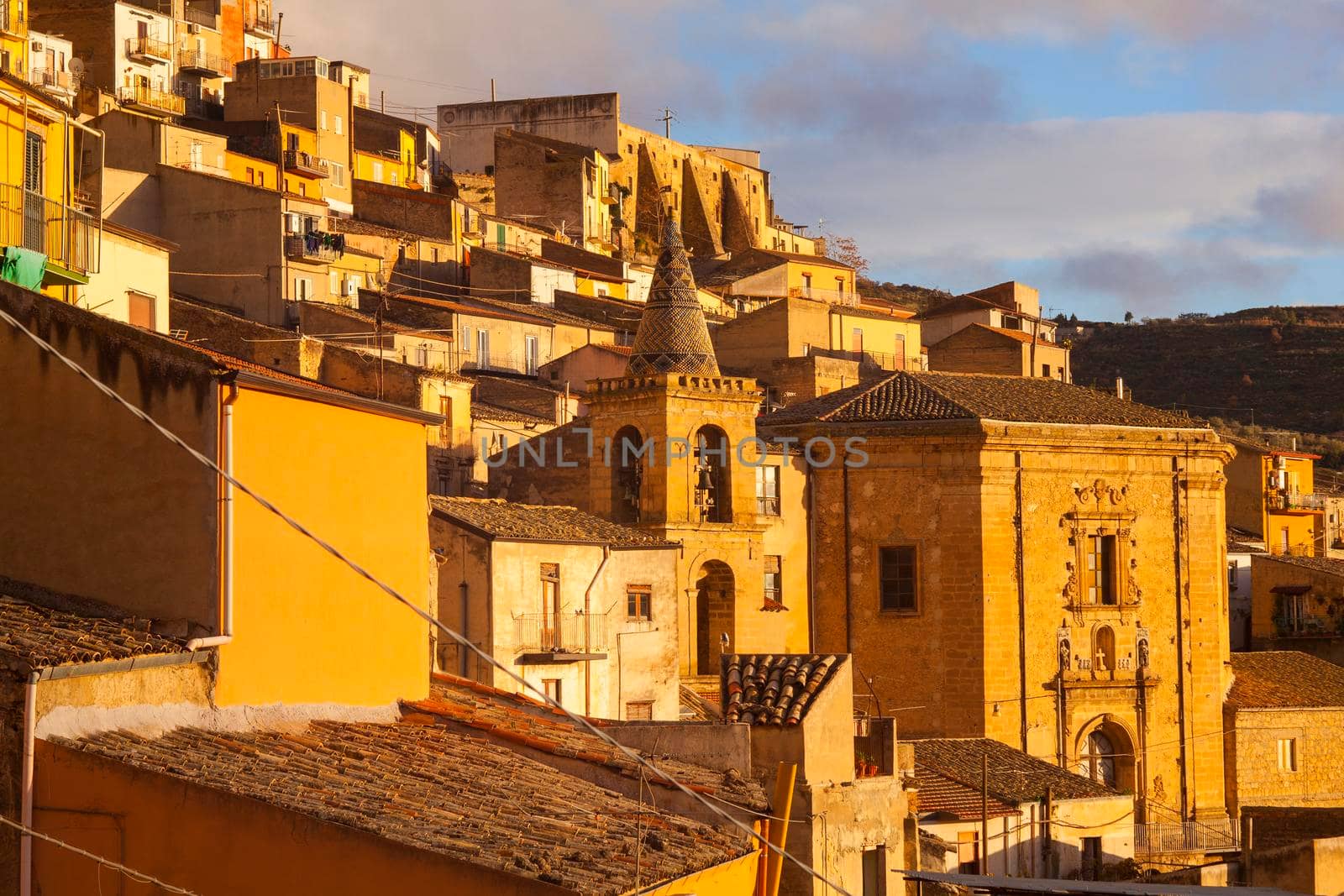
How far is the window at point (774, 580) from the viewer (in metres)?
42.0

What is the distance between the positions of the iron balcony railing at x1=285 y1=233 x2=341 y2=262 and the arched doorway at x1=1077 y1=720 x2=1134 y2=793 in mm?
21693

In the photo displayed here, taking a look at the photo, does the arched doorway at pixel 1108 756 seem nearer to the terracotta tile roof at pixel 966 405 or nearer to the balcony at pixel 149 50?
the terracotta tile roof at pixel 966 405

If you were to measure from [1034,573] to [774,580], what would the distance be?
16.7ft

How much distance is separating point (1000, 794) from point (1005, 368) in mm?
35910

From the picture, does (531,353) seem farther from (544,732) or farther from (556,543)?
(544,732)

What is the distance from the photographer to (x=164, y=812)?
1240cm

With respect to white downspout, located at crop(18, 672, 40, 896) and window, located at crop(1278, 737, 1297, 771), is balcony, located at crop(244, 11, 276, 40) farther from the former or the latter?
white downspout, located at crop(18, 672, 40, 896)

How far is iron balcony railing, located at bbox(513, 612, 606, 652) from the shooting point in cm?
3203

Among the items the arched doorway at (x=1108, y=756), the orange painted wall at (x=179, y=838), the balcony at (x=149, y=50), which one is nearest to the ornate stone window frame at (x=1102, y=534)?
the arched doorway at (x=1108, y=756)

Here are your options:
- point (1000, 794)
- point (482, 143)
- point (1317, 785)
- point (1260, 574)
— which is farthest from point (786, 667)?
point (482, 143)

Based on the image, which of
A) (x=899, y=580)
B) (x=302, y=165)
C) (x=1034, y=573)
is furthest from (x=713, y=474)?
(x=302, y=165)

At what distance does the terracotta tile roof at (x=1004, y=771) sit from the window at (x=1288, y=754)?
29.5 feet

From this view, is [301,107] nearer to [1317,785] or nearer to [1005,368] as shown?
[1005,368]

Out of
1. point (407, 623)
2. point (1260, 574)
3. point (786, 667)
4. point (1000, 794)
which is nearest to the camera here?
point (407, 623)
